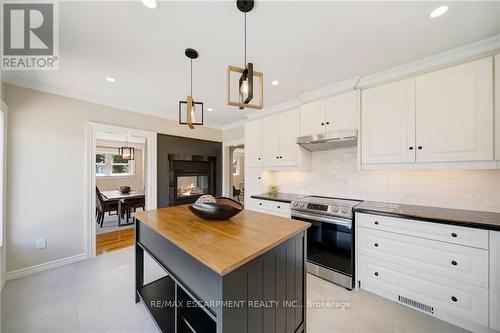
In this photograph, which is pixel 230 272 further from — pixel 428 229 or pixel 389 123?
pixel 389 123

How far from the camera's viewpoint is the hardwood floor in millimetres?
3154

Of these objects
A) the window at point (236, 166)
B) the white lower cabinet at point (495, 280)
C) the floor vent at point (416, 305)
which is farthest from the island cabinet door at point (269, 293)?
the window at point (236, 166)

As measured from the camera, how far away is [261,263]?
→ 1.05 metres

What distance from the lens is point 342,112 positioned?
2371 millimetres

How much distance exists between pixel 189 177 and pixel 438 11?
4268 mm

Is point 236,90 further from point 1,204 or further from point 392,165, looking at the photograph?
point 1,204

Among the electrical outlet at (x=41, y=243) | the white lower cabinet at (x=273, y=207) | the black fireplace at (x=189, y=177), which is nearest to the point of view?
the electrical outlet at (x=41, y=243)

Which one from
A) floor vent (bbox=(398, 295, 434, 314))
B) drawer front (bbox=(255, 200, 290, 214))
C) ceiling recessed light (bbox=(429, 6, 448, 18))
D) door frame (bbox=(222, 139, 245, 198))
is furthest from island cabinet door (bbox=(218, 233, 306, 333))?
door frame (bbox=(222, 139, 245, 198))

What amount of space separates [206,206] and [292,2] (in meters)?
1.59

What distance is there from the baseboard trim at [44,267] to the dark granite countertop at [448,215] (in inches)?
153

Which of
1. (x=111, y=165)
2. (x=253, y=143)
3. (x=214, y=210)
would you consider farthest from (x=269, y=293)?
(x=111, y=165)

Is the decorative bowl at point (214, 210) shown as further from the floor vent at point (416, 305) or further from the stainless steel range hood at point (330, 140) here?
the floor vent at point (416, 305)

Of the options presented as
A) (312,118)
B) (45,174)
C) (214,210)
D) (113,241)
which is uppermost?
(312,118)

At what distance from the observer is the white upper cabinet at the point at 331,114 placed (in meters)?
2.29
